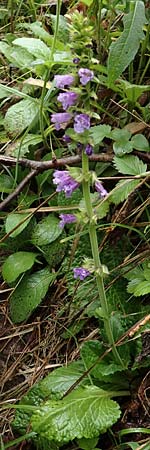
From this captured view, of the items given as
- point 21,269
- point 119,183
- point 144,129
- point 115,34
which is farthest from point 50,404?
point 115,34

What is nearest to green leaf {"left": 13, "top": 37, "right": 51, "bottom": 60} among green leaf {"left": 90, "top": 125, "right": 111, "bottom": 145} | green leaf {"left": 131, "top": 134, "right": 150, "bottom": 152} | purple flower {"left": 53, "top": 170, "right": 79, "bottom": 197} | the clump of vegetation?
the clump of vegetation

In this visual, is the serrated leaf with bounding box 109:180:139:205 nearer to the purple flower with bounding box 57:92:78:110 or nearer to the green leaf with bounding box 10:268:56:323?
the green leaf with bounding box 10:268:56:323

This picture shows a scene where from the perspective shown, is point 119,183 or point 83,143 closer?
point 83,143

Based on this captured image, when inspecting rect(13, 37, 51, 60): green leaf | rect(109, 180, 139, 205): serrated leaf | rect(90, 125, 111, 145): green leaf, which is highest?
rect(13, 37, 51, 60): green leaf

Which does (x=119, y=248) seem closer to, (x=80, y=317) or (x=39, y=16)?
(x=80, y=317)

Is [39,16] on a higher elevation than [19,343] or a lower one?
higher

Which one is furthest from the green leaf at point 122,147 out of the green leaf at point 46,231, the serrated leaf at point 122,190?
the green leaf at point 46,231

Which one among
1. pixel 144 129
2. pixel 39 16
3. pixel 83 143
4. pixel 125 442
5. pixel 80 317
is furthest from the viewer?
pixel 39 16

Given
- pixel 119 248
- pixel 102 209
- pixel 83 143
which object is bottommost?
pixel 119 248
